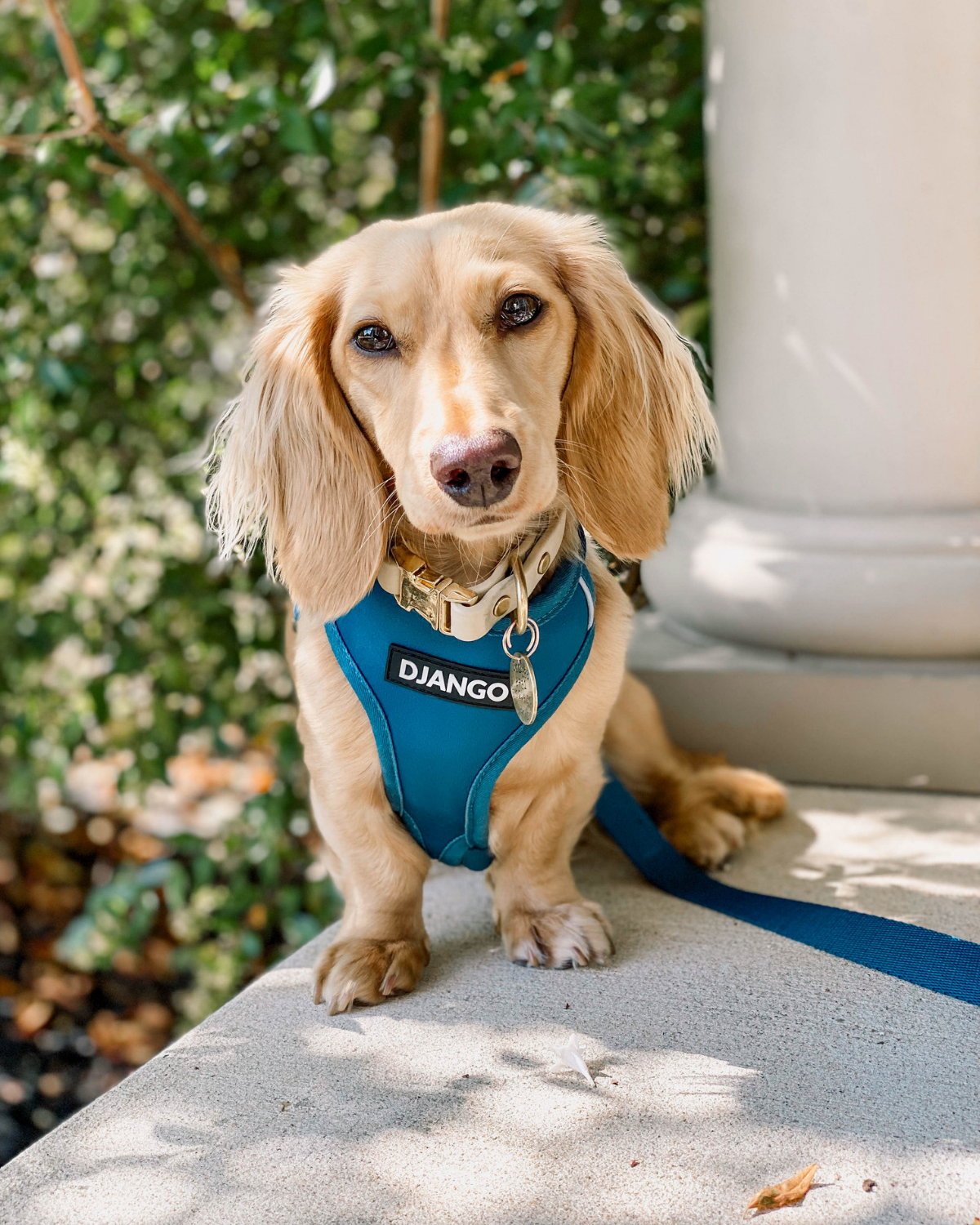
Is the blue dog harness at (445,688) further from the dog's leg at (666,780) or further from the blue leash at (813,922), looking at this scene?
the dog's leg at (666,780)

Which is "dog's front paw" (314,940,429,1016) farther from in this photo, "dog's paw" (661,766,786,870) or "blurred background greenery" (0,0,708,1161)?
"blurred background greenery" (0,0,708,1161)

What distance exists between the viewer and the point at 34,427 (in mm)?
2967

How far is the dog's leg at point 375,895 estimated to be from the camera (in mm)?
1772

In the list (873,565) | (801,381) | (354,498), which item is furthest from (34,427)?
(873,565)

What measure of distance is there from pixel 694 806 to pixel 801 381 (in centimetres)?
100

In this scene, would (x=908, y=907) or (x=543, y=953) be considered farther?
(x=908, y=907)

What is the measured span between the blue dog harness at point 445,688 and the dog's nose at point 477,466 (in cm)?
32

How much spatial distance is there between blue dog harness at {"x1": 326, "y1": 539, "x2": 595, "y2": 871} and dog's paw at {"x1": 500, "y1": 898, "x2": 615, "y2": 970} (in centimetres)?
23

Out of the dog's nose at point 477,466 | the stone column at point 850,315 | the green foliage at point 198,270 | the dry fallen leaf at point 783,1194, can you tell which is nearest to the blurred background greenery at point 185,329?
the green foliage at point 198,270

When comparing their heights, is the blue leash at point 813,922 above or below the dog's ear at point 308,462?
below

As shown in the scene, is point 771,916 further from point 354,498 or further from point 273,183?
point 273,183

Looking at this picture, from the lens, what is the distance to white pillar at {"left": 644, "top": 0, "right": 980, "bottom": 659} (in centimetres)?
231

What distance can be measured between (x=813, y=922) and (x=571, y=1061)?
1.75 ft

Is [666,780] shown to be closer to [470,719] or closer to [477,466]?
[470,719]
